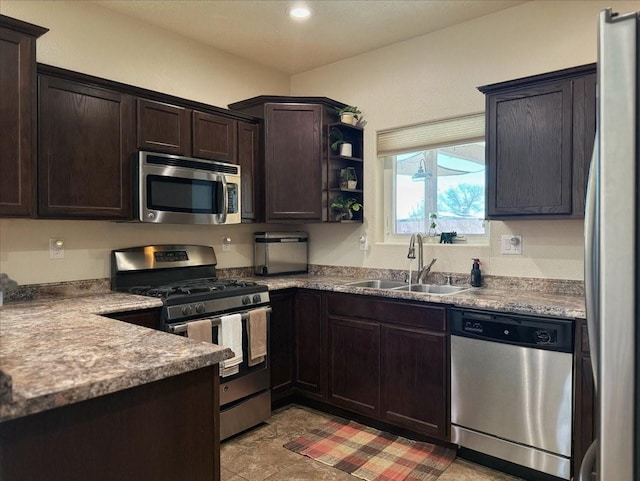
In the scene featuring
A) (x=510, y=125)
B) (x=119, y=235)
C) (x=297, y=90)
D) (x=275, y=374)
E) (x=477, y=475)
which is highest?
(x=297, y=90)

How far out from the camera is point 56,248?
278cm

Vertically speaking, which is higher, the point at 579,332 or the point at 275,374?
the point at 579,332

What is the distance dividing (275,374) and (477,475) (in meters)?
1.50

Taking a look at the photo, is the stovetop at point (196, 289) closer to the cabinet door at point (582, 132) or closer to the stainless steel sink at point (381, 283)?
the stainless steel sink at point (381, 283)

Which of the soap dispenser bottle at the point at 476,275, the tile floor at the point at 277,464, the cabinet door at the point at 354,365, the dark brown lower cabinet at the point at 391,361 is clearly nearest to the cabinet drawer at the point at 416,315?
the dark brown lower cabinet at the point at 391,361

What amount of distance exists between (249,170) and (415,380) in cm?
201

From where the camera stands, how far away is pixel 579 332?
86.3 inches

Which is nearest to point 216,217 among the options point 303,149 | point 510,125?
point 303,149

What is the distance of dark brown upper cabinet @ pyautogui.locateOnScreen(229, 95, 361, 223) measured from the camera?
→ 3.60 metres

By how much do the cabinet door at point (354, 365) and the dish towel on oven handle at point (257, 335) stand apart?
48cm

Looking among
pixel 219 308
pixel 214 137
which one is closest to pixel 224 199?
pixel 214 137

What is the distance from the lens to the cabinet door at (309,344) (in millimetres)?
3307

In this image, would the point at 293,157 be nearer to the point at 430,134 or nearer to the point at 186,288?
the point at 430,134

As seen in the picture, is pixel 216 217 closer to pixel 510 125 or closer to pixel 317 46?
pixel 317 46
